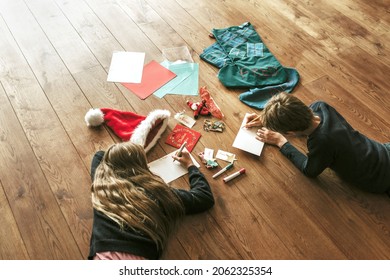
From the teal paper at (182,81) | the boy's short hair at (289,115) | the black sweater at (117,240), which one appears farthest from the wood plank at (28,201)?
the boy's short hair at (289,115)

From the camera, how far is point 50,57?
2.38 meters

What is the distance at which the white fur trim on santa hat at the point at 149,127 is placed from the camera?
188cm

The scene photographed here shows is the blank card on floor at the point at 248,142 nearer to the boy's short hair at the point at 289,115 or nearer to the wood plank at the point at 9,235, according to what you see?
the boy's short hair at the point at 289,115

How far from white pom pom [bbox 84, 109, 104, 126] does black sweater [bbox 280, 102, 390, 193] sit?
3.80 feet

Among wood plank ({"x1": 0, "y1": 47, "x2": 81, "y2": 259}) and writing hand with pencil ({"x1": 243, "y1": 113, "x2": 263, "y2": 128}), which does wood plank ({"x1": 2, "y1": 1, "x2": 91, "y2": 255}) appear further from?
writing hand with pencil ({"x1": 243, "y1": 113, "x2": 263, "y2": 128})

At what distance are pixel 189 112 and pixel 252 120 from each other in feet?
1.27

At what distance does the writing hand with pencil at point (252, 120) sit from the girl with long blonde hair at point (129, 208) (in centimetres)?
74

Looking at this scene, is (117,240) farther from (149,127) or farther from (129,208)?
(149,127)

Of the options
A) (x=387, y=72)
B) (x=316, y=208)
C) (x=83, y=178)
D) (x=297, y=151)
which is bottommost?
(x=83, y=178)

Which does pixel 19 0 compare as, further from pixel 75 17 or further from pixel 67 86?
pixel 67 86

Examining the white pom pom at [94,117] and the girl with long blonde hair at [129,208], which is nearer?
the girl with long blonde hair at [129,208]

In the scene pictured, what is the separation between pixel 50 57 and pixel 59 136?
0.72 m

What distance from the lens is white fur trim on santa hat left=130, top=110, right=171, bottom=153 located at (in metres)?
1.88

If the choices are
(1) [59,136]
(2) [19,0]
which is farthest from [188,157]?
(2) [19,0]
